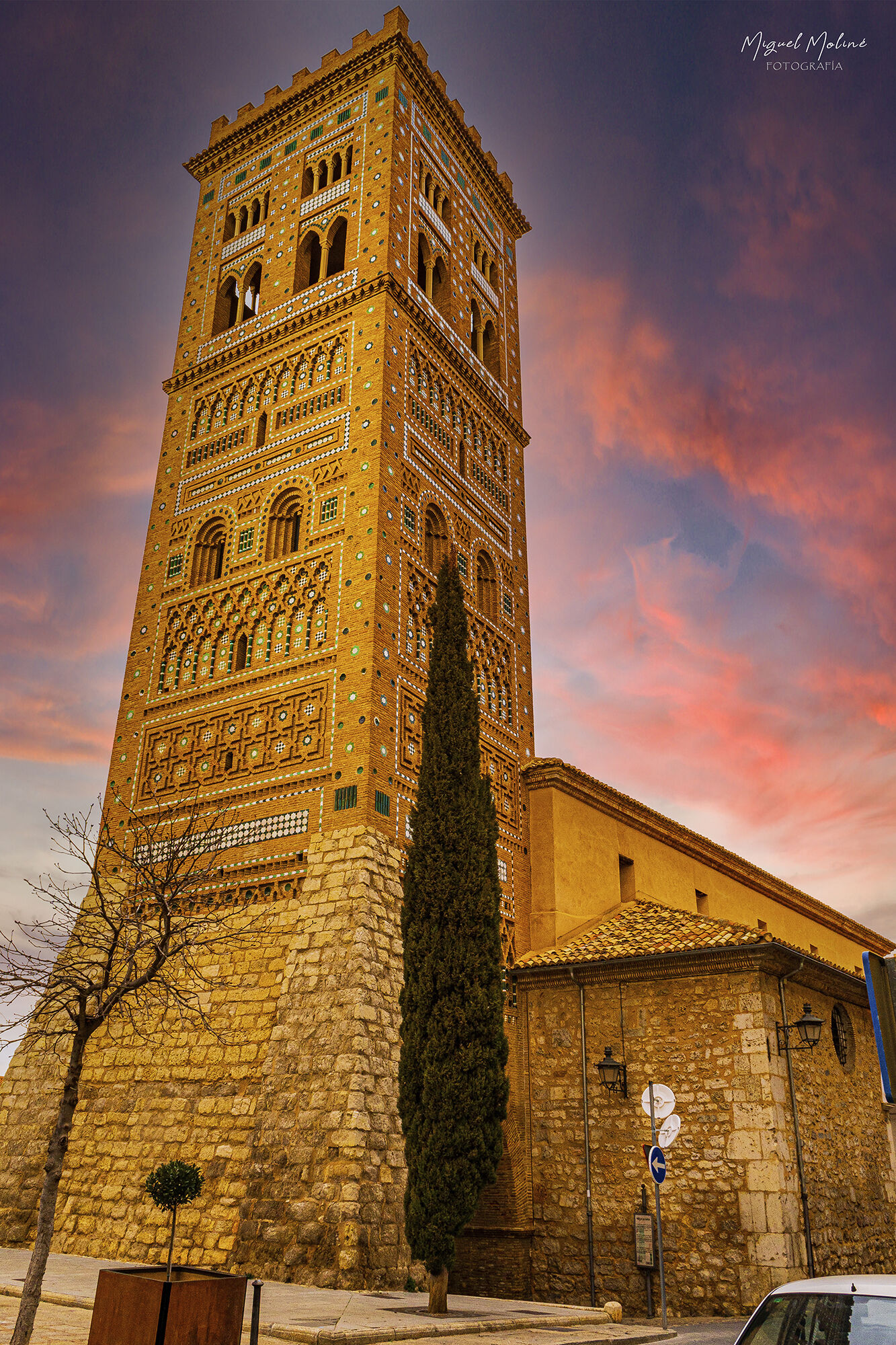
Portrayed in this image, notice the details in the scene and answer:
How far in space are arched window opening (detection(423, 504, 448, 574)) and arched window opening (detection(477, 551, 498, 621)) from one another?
1550 mm

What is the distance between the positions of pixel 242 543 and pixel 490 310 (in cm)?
1051

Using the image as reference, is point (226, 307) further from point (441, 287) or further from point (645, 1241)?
point (645, 1241)

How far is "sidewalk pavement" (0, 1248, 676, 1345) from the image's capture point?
8.34 metres

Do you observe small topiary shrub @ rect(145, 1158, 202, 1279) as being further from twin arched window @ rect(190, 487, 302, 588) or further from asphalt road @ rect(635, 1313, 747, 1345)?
twin arched window @ rect(190, 487, 302, 588)

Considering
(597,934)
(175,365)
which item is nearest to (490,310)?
(175,365)

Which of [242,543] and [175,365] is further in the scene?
[175,365]

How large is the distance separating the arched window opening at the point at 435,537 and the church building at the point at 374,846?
99mm

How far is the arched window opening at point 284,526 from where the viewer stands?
19453 mm

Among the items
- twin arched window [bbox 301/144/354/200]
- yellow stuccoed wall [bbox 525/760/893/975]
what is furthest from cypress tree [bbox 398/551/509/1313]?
twin arched window [bbox 301/144/354/200]

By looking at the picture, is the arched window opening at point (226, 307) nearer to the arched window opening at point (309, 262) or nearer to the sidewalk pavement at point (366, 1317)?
the arched window opening at point (309, 262)

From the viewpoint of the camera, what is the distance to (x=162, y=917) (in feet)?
35.9

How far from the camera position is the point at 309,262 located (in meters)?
23.2

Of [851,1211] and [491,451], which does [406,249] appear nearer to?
[491,451]

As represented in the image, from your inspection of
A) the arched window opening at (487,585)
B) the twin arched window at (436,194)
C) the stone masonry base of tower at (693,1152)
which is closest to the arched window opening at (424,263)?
the twin arched window at (436,194)
